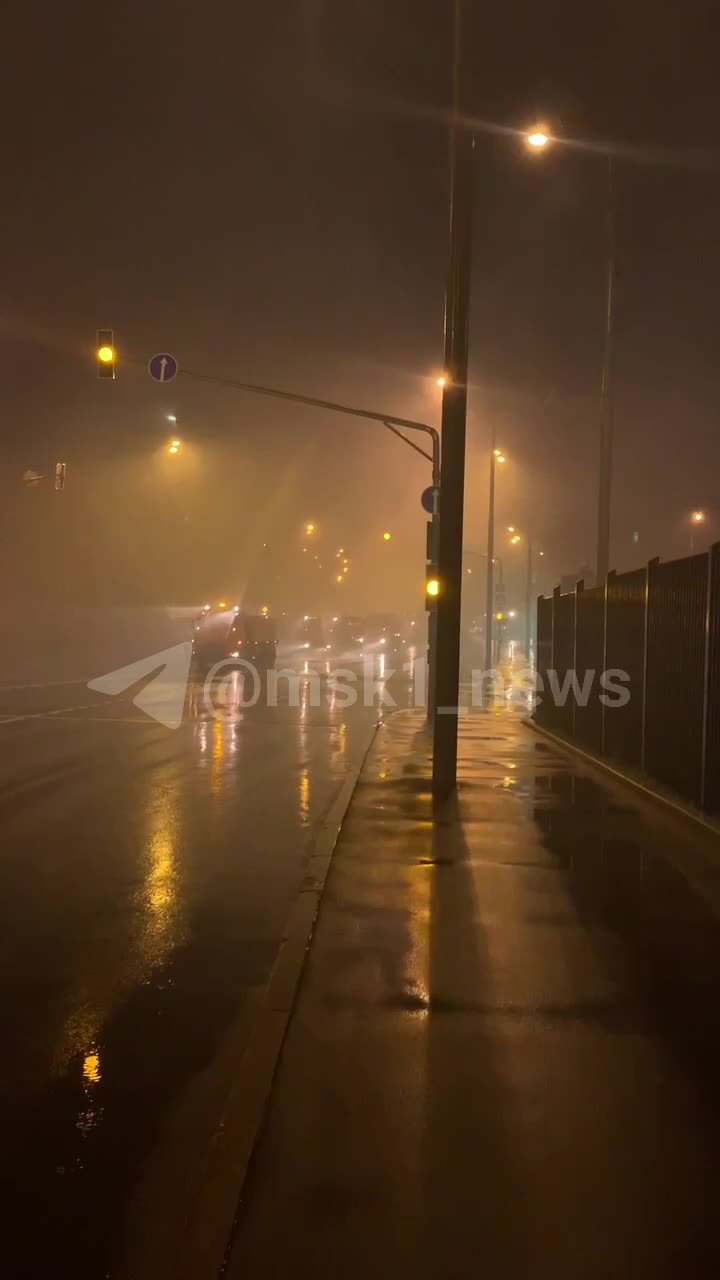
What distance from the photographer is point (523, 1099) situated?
4688mm

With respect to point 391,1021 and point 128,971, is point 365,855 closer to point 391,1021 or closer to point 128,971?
point 128,971

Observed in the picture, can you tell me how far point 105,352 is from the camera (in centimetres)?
1802

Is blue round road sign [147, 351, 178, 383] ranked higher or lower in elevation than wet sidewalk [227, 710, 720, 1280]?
higher

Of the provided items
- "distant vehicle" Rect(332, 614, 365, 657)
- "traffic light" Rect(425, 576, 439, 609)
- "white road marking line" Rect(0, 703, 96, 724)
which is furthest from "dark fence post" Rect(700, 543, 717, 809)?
"distant vehicle" Rect(332, 614, 365, 657)

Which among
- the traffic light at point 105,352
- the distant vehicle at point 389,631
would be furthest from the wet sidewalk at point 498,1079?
the distant vehicle at point 389,631

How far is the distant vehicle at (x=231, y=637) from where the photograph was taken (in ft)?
146

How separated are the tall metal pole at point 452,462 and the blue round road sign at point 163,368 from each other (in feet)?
24.6

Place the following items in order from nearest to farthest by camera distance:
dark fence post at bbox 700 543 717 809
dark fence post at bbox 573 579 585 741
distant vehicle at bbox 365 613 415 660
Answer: dark fence post at bbox 700 543 717 809
dark fence post at bbox 573 579 585 741
distant vehicle at bbox 365 613 415 660

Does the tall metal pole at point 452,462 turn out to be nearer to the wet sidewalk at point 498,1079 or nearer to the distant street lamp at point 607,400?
the wet sidewalk at point 498,1079

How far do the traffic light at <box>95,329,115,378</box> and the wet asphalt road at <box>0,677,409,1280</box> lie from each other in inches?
264

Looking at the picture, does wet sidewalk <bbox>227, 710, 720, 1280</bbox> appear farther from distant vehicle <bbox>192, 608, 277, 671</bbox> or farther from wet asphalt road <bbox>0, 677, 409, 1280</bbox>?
distant vehicle <bbox>192, 608, 277, 671</bbox>

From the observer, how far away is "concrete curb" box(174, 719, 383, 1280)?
3533mm

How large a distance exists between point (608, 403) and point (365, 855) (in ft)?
44.3

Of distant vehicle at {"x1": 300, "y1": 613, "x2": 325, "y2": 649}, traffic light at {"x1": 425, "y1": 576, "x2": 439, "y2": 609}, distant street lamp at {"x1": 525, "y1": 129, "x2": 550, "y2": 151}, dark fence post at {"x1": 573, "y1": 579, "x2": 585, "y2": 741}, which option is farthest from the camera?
distant vehicle at {"x1": 300, "y1": 613, "x2": 325, "y2": 649}
